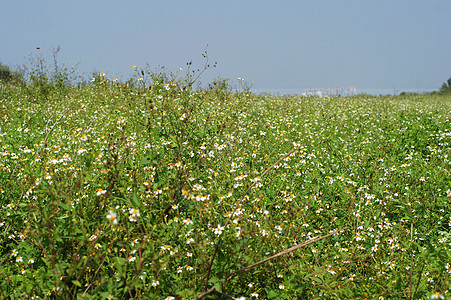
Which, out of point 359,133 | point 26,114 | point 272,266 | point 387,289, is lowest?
point 387,289

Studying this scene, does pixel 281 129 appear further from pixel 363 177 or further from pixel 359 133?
pixel 363 177

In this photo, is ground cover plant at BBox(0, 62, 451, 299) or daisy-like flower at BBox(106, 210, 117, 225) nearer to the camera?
daisy-like flower at BBox(106, 210, 117, 225)

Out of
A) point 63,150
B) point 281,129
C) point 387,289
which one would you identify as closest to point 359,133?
point 281,129

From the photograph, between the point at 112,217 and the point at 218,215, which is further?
the point at 218,215

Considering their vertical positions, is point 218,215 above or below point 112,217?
below

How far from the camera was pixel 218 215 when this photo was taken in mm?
2805

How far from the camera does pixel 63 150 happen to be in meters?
4.99

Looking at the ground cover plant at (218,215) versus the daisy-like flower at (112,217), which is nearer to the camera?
the daisy-like flower at (112,217)

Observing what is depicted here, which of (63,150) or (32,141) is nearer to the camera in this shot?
(63,150)

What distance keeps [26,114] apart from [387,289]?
804cm

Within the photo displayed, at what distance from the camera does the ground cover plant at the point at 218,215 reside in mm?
2248

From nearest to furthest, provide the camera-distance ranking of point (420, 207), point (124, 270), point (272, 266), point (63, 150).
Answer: point (124, 270)
point (272, 266)
point (420, 207)
point (63, 150)

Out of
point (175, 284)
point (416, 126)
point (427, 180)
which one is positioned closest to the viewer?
point (175, 284)

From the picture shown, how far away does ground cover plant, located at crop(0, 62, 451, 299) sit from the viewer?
225 centimetres
